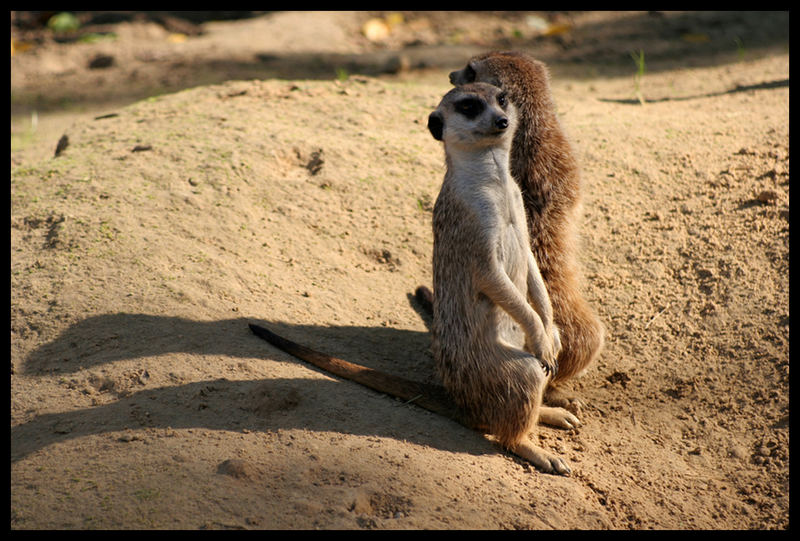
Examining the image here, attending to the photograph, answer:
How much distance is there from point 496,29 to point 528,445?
6099 mm

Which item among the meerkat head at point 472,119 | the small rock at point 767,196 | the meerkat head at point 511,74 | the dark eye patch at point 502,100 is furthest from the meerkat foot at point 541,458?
Result: the small rock at point 767,196

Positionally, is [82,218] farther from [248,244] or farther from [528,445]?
[528,445]

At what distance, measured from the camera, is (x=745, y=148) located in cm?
421

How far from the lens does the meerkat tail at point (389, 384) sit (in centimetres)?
276

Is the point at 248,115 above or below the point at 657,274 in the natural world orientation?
above

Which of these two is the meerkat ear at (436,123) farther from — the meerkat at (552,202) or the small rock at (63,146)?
the small rock at (63,146)

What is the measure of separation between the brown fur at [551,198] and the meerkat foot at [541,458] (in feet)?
1.64

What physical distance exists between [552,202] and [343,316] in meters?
1.04

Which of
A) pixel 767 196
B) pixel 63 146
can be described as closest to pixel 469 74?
pixel 767 196

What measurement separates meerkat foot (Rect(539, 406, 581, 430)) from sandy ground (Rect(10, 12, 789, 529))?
31 millimetres

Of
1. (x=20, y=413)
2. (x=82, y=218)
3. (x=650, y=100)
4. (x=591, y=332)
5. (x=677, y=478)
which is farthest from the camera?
(x=650, y=100)

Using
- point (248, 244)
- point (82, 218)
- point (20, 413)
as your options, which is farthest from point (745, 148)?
point (20, 413)

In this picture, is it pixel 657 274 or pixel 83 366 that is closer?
pixel 83 366

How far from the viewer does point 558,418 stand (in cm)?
288
